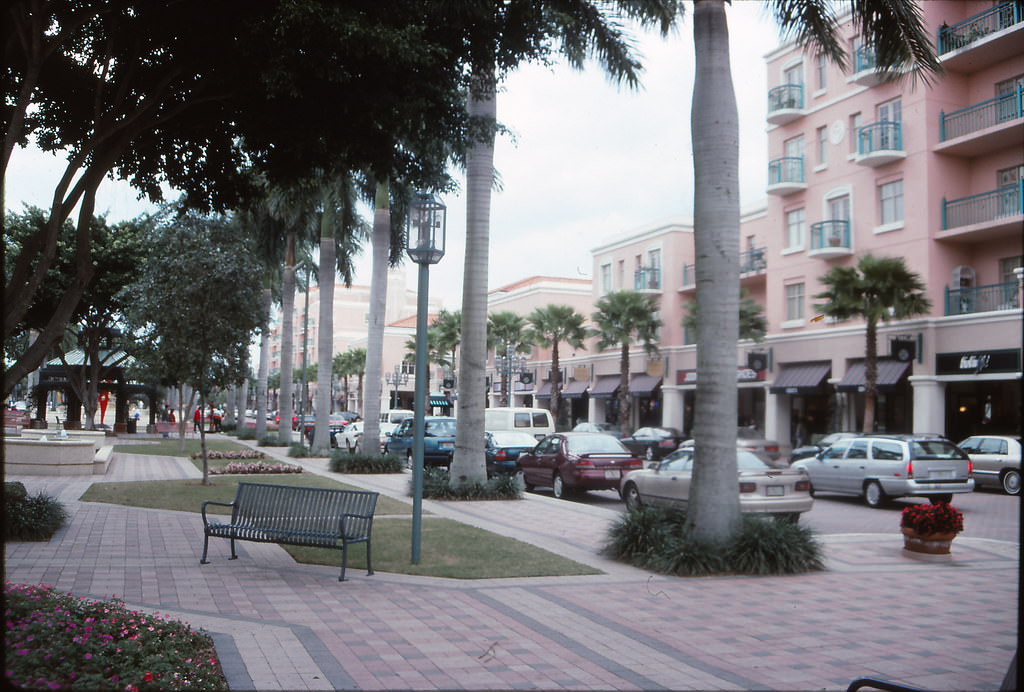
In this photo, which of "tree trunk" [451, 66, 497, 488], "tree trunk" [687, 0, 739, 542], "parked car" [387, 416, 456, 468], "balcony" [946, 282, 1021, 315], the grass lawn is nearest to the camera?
the grass lawn

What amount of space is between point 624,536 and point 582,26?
9198mm

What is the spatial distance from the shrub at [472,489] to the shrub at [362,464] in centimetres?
685

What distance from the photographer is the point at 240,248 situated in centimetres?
1877

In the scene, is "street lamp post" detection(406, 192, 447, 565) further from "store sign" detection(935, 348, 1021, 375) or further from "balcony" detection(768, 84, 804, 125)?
"balcony" detection(768, 84, 804, 125)

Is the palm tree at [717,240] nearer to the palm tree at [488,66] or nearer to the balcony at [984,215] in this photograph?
the palm tree at [488,66]

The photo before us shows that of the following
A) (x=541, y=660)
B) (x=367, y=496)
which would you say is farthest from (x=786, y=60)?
(x=541, y=660)

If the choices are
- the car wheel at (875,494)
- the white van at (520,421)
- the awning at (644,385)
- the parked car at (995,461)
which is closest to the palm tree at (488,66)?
the car wheel at (875,494)

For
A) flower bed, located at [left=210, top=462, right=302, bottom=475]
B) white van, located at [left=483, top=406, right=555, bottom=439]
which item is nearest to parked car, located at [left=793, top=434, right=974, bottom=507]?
white van, located at [left=483, top=406, right=555, bottom=439]

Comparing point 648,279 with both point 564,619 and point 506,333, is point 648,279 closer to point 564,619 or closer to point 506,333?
point 506,333

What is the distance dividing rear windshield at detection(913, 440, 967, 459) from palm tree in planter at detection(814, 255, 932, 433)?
10.3m

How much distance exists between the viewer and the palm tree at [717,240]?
427 inches

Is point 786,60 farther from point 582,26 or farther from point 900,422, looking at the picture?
point 582,26

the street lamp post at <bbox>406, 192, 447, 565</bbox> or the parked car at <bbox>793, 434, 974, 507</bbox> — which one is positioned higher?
the street lamp post at <bbox>406, 192, 447, 565</bbox>

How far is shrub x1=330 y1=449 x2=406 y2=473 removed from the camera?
2569 centimetres
